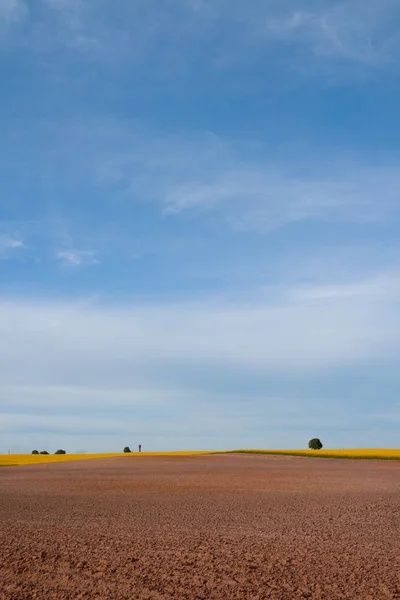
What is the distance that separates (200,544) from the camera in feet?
51.4

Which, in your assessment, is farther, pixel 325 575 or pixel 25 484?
pixel 25 484

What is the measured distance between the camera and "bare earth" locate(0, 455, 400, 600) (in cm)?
1192

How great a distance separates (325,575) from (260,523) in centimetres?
676

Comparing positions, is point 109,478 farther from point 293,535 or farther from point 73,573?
point 73,573

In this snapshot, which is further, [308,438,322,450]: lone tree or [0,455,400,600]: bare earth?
[308,438,322,450]: lone tree

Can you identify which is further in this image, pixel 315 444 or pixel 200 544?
pixel 315 444

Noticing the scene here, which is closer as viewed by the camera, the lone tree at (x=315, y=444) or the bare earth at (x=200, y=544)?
the bare earth at (x=200, y=544)

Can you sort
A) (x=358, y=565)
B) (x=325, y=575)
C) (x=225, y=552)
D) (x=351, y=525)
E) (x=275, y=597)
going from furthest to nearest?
1. (x=351, y=525)
2. (x=225, y=552)
3. (x=358, y=565)
4. (x=325, y=575)
5. (x=275, y=597)

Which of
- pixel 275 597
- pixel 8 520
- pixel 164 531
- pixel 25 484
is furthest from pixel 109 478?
pixel 275 597

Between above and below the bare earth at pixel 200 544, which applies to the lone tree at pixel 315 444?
above

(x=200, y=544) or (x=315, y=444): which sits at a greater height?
(x=315, y=444)

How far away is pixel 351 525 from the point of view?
19203mm

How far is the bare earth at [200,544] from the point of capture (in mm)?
11922

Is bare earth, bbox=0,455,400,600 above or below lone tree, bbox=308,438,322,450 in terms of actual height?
below
